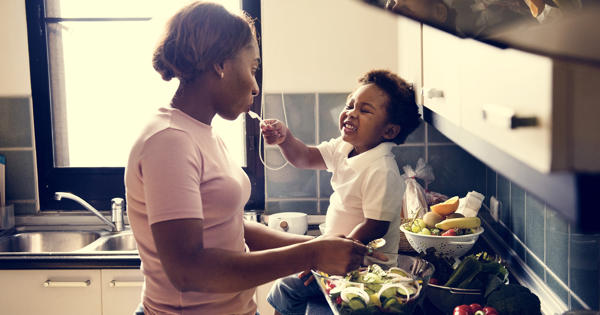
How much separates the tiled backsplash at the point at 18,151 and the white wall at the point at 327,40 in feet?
3.49

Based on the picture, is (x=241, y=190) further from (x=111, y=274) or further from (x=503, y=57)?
(x=111, y=274)

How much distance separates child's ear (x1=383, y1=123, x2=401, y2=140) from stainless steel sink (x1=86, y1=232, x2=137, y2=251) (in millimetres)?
1186

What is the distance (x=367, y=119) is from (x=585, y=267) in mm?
734

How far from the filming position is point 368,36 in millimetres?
2463

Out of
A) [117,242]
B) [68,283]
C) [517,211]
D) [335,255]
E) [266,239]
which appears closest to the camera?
[335,255]

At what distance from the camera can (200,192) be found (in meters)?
1.14

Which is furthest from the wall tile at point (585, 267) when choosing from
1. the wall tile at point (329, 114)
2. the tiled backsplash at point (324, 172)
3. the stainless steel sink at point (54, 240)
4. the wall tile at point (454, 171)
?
the stainless steel sink at point (54, 240)

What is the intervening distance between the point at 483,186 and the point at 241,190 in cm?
149

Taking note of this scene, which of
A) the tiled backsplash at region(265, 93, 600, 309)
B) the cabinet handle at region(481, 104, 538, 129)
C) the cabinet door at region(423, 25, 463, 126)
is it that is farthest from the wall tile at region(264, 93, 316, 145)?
the cabinet handle at region(481, 104, 538, 129)

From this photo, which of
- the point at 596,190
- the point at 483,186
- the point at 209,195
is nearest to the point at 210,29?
the point at 209,195

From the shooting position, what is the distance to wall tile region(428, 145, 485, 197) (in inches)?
96.2

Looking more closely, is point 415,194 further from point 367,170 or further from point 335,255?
point 335,255

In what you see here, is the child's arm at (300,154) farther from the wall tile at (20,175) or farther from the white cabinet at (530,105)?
the wall tile at (20,175)

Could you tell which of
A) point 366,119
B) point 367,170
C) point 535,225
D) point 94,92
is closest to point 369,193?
point 367,170
